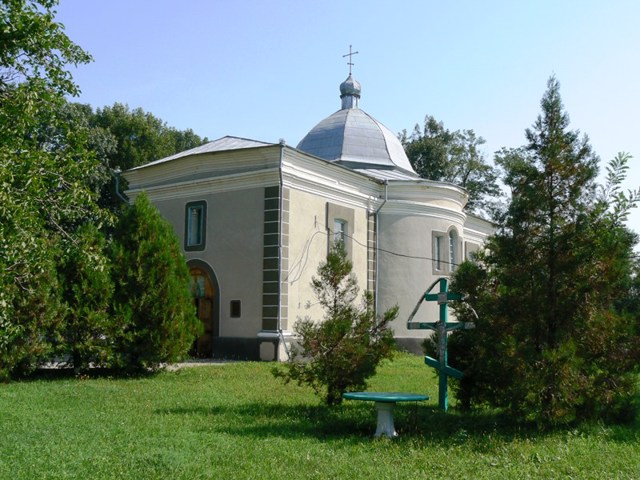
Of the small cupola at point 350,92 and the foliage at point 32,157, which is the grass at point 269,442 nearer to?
the foliage at point 32,157

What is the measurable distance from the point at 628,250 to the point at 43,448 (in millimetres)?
7239

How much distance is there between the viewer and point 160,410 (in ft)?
33.0

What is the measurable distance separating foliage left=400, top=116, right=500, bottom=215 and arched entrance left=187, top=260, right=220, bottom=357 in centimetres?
1984

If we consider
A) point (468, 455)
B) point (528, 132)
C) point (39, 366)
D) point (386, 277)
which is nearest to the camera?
point (468, 455)

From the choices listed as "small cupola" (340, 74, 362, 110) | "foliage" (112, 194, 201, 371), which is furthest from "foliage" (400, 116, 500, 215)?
"foliage" (112, 194, 201, 371)

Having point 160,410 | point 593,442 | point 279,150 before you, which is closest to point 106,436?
point 160,410

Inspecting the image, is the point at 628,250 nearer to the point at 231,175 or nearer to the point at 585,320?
the point at 585,320

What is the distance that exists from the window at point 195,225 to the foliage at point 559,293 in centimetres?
1245

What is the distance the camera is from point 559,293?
8445 mm

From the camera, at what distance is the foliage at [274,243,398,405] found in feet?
32.3

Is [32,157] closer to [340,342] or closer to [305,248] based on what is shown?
[340,342]

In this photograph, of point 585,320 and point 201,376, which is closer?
point 585,320

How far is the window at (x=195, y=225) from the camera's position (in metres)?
20.2

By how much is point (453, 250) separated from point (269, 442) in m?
17.7
